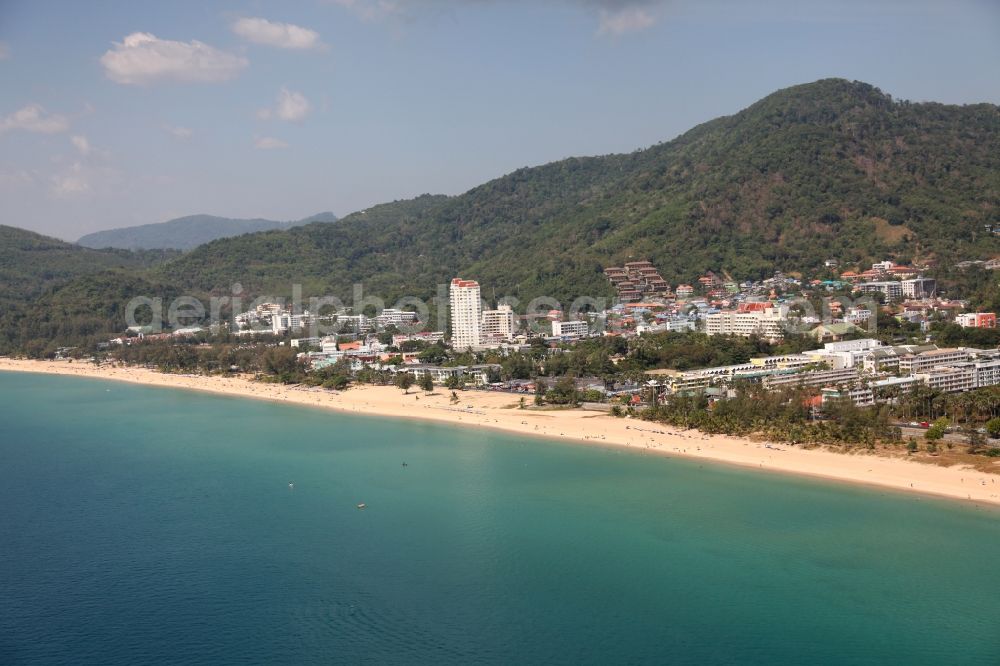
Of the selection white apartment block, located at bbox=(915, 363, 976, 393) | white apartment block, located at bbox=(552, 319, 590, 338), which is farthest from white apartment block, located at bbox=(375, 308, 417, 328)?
white apartment block, located at bbox=(915, 363, 976, 393)

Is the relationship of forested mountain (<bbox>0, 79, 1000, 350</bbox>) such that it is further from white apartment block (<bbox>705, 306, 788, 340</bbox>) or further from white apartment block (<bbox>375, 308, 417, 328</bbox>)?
white apartment block (<bbox>705, 306, 788, 340</bbox>)

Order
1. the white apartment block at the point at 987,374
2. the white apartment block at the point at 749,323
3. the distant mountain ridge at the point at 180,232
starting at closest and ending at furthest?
the white apartment block at the point at 987,374 → the white apartment block at the point at 749,323 → the distant mountain ridge at the point at 180,232

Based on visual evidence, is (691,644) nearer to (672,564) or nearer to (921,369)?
(672,564)

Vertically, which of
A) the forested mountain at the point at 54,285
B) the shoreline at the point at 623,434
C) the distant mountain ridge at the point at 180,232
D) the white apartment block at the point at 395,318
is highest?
the distant mountain ridge at the point at 180,232

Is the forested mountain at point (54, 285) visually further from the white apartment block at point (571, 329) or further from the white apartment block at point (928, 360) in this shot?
the white apartment block at point (928, 360)

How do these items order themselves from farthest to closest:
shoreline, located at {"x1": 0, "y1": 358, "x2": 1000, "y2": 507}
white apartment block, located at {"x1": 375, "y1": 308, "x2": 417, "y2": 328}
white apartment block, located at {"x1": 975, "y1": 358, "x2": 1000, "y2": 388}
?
white apartment block, located at {"x1": 375, "y1": 308, "x2": 417, "y2": 328} < white apartment block, located at {"x1": 975, "y1": 358, "x2": 1000, "y2": 388} < shoreline, located at {"x1": 0, "y1": 358, "x2": 1000, "y2": 507}

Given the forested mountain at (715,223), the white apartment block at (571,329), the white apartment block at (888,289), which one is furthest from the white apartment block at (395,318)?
the white apartment block at (888,289)
